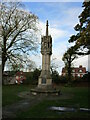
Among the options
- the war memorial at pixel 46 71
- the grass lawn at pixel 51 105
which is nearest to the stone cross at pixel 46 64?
the war memorial at pixel 46 71

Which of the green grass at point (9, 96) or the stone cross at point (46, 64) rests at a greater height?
the stone cross at point (46, 64)

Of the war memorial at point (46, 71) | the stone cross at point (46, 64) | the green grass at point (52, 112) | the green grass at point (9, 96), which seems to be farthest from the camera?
the stone cross at point (46, 64)

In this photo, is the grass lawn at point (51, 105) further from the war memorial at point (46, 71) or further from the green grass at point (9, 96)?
the war memorial at point (46, 71)

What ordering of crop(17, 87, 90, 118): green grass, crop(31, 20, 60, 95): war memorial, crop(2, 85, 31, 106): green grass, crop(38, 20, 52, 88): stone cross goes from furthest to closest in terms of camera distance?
crop(38, 20, 52, 88): stone cross → crop(31, 20, 60, 95): war memorial → crop(2, 85, 31, 106): green grass → crop(17, 87, 90, 118): green grass

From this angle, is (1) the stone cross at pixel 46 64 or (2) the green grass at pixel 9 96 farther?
(1) the stone cross at pixel 46 64

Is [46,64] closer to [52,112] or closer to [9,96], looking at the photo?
[9,96]

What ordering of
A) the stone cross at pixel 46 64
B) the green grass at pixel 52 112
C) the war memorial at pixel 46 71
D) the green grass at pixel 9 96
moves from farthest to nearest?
the stone cross at pixel 46 64 < the war memorial at pixel 46 71 < the green grass at pixel 9 96 < the green grass at pixel 52 112

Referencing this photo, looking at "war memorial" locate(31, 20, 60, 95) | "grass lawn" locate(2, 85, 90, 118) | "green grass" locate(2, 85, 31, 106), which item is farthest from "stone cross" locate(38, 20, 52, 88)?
"grass lawn" locate(2, 85, 90, 118)

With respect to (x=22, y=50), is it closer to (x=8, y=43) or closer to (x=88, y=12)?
(x=8, y=43)

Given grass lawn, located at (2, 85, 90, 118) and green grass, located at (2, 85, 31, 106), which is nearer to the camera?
grass lawn, located at (2, 85, 90, 118)

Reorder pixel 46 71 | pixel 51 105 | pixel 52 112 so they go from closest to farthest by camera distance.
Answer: pixel 52 112 → pixel 51 105 → pixel 46 71

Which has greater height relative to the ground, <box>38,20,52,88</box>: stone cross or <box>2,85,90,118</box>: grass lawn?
<box>38,20,52,88</box>: stone cross

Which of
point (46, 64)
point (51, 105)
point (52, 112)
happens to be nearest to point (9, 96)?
point (51, 105)

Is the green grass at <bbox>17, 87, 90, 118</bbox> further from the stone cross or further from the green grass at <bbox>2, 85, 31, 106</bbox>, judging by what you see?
the stone cross
